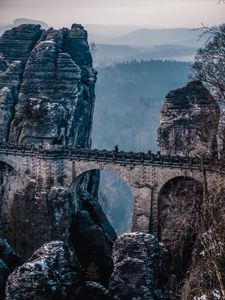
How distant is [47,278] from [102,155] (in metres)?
22.9

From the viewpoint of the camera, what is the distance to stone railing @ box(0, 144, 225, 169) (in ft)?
136

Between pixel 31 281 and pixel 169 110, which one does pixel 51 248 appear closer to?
pixel 31 281

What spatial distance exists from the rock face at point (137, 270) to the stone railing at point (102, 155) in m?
13.1

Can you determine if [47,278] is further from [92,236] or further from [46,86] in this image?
[46,86]

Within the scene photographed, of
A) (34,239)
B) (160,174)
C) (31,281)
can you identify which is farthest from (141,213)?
(31,281)

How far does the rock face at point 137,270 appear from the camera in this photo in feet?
81.9

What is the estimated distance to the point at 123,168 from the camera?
4441 centimetres

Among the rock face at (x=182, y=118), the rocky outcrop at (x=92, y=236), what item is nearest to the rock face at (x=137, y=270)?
the rocky outcrop at (x=92, y=236)

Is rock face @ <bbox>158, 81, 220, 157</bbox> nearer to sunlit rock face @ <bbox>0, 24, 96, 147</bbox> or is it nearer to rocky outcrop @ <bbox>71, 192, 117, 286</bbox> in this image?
rocky outcrop @ <bbox>71, 192, 117, 286</bbox>

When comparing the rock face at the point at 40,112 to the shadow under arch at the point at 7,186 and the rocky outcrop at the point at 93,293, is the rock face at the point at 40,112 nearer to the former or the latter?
the shadow under arch at the point at 7,186

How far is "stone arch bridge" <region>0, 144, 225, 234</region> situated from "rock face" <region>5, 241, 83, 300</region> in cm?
1601

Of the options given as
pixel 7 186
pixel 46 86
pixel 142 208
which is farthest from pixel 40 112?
pixel 142 208

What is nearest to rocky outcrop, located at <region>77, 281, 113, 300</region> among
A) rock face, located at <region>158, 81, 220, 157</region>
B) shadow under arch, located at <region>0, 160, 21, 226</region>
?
rock face, located at <region>158, 81, 220, 157</region>

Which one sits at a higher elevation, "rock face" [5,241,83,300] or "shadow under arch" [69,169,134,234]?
"shadow under arch" [69,169,134,234]
